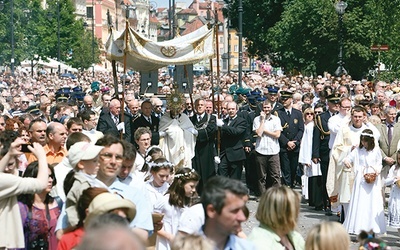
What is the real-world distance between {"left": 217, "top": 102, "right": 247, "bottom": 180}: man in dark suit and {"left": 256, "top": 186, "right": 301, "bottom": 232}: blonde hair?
36.6ft

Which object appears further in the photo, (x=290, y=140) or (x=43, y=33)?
(x=43, y=33)

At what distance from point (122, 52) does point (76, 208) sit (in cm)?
1101

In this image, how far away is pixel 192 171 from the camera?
32.6ft

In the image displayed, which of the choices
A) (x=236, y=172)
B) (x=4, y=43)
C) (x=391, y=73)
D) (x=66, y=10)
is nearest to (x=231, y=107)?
(x=236, y=172)

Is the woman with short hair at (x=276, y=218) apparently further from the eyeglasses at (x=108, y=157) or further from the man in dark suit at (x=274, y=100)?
the man in dark suit at (x=274, y=100)

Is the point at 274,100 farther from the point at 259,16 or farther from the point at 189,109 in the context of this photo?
the point at 259,16

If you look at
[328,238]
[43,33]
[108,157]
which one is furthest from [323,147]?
[43,33]

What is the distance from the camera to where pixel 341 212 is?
1488 centimetres

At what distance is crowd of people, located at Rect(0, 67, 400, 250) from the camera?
6035 millimetres

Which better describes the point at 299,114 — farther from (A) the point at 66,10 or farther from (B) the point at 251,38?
(A) the point at 66,10

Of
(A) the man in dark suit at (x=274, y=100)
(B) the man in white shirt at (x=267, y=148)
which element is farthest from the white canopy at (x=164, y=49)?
(A) the man in dark suit at (x=274, y=100)

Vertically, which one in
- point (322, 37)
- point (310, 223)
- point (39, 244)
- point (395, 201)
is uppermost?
point (322, 37)

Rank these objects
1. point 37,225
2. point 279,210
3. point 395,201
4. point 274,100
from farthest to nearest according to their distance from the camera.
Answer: point 274,100
point 395,201
point 37,225
point 279,210

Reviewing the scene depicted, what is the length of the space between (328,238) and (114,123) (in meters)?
10.6
